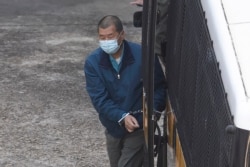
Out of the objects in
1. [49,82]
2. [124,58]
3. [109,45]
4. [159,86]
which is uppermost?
[109,45]


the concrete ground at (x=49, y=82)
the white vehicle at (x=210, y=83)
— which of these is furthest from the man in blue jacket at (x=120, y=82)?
the concrete ground at (x=49, y=82)

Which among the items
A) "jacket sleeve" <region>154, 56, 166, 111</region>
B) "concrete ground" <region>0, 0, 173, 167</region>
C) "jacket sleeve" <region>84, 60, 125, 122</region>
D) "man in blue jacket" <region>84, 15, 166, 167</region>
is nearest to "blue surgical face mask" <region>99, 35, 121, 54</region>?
"man in blue jacket" <region>84, 15, 166, 167</region>

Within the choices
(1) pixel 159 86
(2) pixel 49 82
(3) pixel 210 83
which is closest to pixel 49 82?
(2) pixel 49 82

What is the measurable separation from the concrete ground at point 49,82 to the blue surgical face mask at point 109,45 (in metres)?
1.91

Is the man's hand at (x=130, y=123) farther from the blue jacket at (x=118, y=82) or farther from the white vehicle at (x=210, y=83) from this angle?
the white vehicle at (x=210, y=83)

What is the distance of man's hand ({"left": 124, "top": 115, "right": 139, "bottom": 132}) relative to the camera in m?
4.59

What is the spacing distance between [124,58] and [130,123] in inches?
17.0

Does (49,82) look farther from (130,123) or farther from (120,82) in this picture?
(130,123)

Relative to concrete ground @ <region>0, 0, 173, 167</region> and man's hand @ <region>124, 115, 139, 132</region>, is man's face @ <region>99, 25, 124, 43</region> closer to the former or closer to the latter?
man's hand @ <region>124, 115, 139, 132</region>

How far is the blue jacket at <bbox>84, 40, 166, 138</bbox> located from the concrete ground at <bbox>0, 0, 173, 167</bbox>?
1.63 metres

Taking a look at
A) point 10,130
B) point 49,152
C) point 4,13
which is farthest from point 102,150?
point 4,13

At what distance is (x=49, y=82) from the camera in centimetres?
827

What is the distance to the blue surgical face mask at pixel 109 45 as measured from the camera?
14.8ft

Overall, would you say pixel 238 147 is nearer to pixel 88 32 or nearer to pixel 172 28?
pixel 172 28
